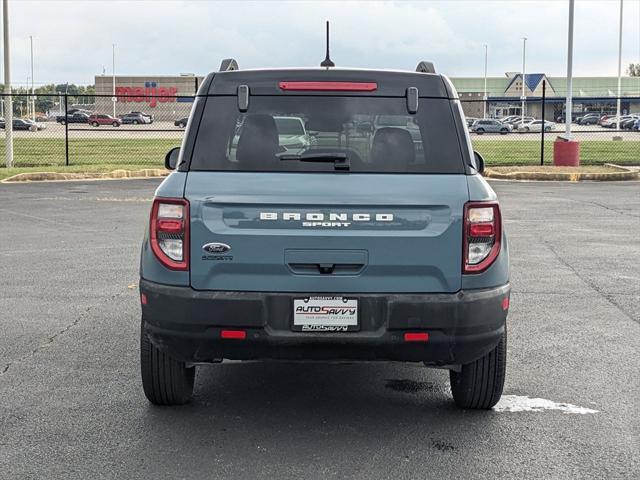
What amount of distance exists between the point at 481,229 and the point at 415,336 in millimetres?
631

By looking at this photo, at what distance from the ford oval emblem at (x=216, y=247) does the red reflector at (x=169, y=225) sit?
0.16 m

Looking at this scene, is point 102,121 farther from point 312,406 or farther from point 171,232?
point 171,232

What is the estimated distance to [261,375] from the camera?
19.7 ft

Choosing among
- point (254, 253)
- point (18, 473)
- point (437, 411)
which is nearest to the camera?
point (18, 473)

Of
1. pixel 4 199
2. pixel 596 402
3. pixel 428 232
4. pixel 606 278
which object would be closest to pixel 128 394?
pixel 428 232

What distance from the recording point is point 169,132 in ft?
194

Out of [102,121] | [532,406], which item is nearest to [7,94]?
[532,406]

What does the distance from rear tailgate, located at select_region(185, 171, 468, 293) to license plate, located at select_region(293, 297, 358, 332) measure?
55 mm

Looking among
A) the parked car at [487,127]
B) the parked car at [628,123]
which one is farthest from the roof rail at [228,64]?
the parked car at [628,123]

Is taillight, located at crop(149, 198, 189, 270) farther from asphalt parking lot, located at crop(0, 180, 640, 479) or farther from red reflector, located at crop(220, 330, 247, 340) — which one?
asphalt parking lot, located at crop(0, 180, 640, 479)

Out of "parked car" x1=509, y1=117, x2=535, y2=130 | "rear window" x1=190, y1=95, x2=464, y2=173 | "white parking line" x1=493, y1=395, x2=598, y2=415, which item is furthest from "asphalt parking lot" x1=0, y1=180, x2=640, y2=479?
"parked car" x1=509, y1=117, x2=535, y2=130

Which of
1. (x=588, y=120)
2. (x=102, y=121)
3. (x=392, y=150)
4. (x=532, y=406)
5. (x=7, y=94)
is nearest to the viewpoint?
(x=392, y=150)

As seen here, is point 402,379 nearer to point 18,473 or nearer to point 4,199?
point 18,473

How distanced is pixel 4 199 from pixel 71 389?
12857 mm
